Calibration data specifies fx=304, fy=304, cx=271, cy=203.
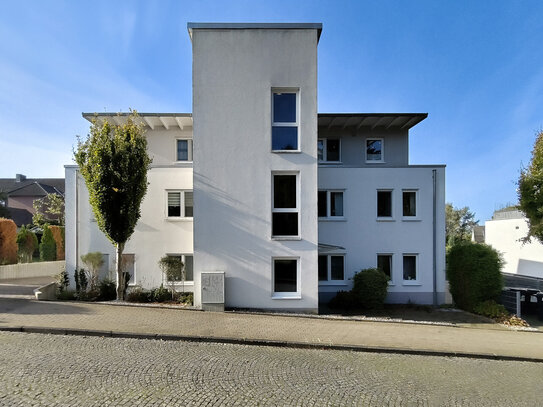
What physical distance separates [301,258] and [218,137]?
4850 mm

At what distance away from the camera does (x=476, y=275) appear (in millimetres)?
11742

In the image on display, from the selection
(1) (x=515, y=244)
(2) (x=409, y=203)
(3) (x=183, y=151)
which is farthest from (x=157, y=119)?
(1) (x=515, y=244)

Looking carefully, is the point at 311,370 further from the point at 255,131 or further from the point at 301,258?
the point at 255,131

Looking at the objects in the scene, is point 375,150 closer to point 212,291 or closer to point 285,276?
point 285,276

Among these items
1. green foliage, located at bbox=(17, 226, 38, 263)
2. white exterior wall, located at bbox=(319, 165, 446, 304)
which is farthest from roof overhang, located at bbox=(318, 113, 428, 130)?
green foliage, located at bbox=(17, 226, 38, 263)

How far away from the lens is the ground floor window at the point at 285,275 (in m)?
10.1

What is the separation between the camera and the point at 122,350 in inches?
236

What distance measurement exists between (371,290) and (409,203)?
4.63m

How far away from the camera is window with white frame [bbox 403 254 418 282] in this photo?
44.4 ft

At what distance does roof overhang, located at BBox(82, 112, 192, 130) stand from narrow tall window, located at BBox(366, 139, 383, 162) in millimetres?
8770

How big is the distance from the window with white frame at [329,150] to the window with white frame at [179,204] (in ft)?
22.4

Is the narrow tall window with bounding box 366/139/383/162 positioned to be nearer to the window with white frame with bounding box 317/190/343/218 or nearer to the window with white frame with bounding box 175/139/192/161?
the window with white frame with bounding box 317/190/343/218

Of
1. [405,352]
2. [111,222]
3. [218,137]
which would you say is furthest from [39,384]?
[218,137]

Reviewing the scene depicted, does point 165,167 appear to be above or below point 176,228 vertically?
above
